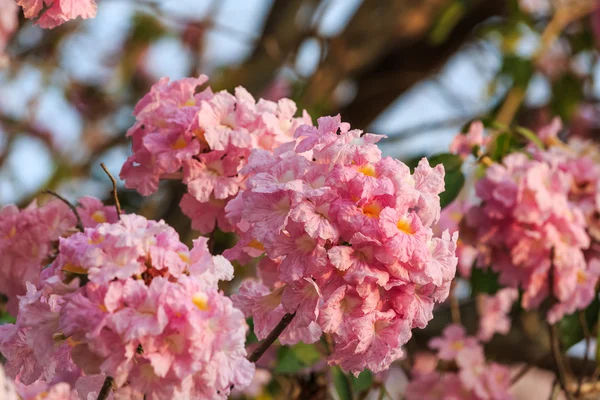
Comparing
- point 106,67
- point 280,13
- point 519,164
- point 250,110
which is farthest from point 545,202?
point 106,67

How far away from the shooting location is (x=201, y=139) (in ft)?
2.98

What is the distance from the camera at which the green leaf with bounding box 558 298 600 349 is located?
140cm

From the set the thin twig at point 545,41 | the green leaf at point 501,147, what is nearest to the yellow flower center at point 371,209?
the green leaf at point 501,147

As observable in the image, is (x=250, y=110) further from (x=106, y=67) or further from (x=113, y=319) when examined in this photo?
(x=106, y=67)

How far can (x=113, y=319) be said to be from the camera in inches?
24.4

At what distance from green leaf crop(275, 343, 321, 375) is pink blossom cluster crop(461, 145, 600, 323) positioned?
1.09 feet

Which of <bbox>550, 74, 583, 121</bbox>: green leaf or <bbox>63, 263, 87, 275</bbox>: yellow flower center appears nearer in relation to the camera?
<bbox>63, 263, 87, 275</bbox>: yellow flower center

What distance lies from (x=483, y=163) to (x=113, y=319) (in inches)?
33.5

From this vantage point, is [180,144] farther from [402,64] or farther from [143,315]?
[402,64]

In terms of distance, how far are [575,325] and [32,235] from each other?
0.95 metres

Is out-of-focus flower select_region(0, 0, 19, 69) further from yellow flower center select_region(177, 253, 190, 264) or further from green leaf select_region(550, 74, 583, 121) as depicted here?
green leaf select_region(550, 74, 583, 121)

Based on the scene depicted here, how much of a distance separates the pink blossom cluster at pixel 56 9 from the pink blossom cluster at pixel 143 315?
0.28 metres

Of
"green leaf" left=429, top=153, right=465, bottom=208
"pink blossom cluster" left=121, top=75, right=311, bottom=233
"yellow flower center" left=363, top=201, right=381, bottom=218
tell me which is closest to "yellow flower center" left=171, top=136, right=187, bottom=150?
"pink blossom cluster" left=121, top=75, right=311, bottom=233

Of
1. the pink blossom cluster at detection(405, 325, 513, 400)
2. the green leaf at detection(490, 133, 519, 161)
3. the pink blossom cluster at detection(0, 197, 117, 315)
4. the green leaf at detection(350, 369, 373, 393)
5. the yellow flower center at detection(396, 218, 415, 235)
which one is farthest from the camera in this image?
the pink blossom cluster at detection(405, 325, 513, 400)
